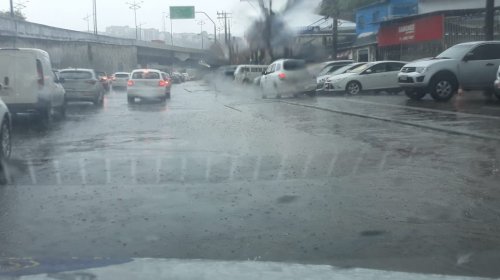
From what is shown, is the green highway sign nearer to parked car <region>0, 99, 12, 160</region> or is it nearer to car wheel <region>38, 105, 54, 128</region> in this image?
car wheel <region>38, 105, 54, 128</region>

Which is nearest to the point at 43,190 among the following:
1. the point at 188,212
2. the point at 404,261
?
the point at 188,212

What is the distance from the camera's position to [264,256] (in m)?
5.07

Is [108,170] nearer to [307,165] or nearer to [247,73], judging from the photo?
[307,165]

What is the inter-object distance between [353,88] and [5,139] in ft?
57.1

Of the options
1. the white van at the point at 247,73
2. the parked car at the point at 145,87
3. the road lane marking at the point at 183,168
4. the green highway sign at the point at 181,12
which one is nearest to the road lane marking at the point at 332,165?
the road lane marking at the point at 183,168

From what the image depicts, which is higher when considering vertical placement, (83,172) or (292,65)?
(292,65)

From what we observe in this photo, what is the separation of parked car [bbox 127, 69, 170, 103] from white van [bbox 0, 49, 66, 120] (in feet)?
32.1

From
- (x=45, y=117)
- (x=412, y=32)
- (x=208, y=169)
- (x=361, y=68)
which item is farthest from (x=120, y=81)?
(x=208, y=169)

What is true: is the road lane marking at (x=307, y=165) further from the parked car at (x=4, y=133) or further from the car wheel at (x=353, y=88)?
the car wheel at (x=353, y=88)

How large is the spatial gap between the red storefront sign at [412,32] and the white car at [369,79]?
19.7 ft

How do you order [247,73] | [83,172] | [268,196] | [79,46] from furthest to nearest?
[79,46], [247,73], [83,172], [268,196]

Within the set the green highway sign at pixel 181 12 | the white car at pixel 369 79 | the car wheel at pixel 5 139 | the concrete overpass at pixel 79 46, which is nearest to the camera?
the car wheel at pixel 5 139

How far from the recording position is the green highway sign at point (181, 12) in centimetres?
5153

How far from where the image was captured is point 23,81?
1479 centimetres
